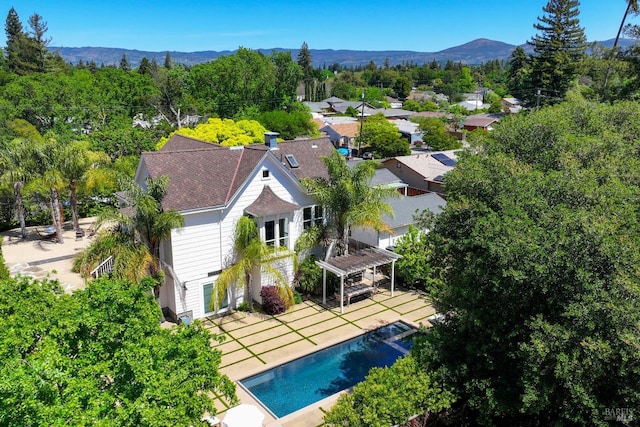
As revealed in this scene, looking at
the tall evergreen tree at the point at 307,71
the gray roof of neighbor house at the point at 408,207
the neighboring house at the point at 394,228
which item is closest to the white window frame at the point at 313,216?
the neighboring house at the point at 394,228

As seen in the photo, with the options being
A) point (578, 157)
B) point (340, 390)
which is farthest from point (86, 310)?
point (578, 157)

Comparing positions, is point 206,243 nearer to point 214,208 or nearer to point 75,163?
point 214,208

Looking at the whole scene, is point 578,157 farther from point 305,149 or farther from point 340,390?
point 305,149

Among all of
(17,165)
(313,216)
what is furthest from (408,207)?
(17,165)

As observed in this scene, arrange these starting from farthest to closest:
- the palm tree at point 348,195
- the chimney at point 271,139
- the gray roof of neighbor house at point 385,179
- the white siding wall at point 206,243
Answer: the gray roof of neighbor house at point 385,179 → the chimney at point 271,139 → the palm tree at point 348,195 → the white siding wall at point 206,243

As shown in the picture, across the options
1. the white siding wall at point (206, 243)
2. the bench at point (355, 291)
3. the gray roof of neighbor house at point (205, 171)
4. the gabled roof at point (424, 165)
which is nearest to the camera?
the white siding wall at point (206, 243)

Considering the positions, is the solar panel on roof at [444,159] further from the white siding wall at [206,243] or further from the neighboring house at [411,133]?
the neighboring house at [411,133]
